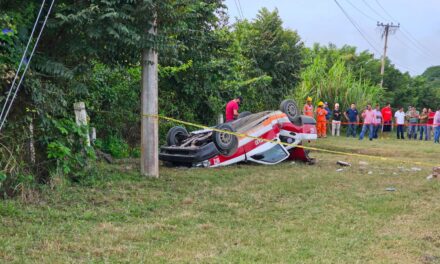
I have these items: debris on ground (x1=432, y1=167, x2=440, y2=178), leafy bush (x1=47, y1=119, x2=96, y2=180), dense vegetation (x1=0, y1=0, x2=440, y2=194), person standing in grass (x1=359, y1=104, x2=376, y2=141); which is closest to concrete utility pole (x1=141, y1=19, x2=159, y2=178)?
dense vegetation (x1=0, y1=0, x2=440, y2=194)

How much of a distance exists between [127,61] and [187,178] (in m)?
2.24

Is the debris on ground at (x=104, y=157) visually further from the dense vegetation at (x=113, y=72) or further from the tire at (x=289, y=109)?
the tire at (x=289, y=109)

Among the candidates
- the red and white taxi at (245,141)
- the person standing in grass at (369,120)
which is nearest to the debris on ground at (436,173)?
the red and white taxi at (245,141)

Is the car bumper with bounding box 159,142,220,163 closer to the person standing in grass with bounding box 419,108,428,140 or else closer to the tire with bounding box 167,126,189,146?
the tire with bounding box 167,126,189,146

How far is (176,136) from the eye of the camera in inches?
456

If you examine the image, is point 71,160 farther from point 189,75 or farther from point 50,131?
point 189,75

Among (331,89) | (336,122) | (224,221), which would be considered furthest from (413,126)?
(224,221)

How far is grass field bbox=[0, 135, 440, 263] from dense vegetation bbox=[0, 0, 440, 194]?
28.4 inches

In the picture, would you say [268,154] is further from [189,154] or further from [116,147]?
[116,147]

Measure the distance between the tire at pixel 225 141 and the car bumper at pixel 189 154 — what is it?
13 centimetres

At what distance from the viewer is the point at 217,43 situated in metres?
14.4

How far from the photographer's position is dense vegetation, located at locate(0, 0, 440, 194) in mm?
6898

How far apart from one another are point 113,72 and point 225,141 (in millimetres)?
3061

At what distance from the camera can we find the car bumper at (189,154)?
34.8ft
